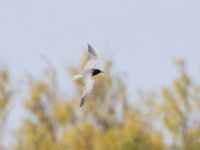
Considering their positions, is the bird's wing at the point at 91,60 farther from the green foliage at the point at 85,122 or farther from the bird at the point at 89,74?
the green foliage at the point at 85,122

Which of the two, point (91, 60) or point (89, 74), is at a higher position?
point (91, 60)

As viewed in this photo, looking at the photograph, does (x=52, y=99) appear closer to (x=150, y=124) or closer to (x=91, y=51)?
(x=150, y=124)

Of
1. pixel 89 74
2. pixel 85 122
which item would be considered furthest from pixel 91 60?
pixel 85 122

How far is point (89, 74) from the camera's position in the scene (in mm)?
11680

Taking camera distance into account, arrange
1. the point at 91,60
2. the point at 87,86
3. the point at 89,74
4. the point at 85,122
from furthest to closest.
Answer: the point at 85,122 → the point at 91,60 → the point at 89,74 → the point at 87,86

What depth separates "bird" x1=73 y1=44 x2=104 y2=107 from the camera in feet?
34.7

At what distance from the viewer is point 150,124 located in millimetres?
32625

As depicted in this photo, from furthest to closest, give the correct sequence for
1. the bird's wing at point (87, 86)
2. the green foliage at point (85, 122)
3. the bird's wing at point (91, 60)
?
the green foliage at point (85, 122), the bird's wing at point (91, 60), the bird's wing at point (87, 86)

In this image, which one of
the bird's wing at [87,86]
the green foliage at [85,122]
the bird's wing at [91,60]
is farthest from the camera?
the green foliage at [85,122]

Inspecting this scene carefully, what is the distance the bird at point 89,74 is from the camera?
10570mm

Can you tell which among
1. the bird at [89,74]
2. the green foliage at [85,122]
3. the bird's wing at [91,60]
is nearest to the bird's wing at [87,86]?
the bird at [89,74]

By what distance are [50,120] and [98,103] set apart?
256cm

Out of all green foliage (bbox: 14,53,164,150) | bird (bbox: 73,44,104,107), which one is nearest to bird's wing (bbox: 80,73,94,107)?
bird (bbox: 73,44,104,107)

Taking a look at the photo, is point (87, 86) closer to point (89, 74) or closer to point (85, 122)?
point (89, 74)
